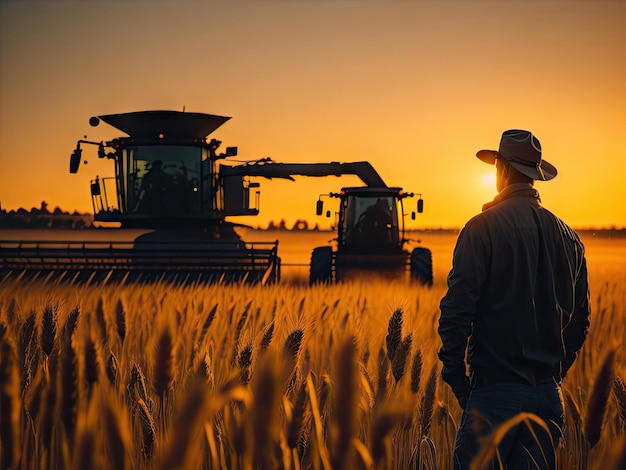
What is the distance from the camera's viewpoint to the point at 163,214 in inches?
550

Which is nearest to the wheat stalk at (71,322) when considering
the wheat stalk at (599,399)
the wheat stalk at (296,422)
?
the wheat stalk at (296,422)

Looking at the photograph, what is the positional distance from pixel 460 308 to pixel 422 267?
1207 centimetres

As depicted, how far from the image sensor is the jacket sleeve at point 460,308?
2621 mm

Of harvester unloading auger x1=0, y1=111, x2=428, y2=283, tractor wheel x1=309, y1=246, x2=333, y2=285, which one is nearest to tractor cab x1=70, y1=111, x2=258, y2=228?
harvester unloading auger x1=0, y1=111, x2=428, y2=283

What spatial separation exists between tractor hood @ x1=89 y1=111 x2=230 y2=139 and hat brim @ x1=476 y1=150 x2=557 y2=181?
11785 mm

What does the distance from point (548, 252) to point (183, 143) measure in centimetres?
1204

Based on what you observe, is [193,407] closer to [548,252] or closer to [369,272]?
[548,252]

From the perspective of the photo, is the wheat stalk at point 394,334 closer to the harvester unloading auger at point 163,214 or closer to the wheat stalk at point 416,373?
the wheat stalk at point 416,373

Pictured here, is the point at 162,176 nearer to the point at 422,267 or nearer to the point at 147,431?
the point at 422,267

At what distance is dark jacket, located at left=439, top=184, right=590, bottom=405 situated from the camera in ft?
8.63

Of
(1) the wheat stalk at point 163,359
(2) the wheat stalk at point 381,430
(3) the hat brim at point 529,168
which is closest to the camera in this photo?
(2) the wheat stalk at point 381,430

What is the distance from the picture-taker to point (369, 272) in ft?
47.3

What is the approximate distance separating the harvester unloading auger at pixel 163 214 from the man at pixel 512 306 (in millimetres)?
9848

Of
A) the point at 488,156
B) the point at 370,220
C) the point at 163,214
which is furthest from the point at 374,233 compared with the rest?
the point at 488,156
